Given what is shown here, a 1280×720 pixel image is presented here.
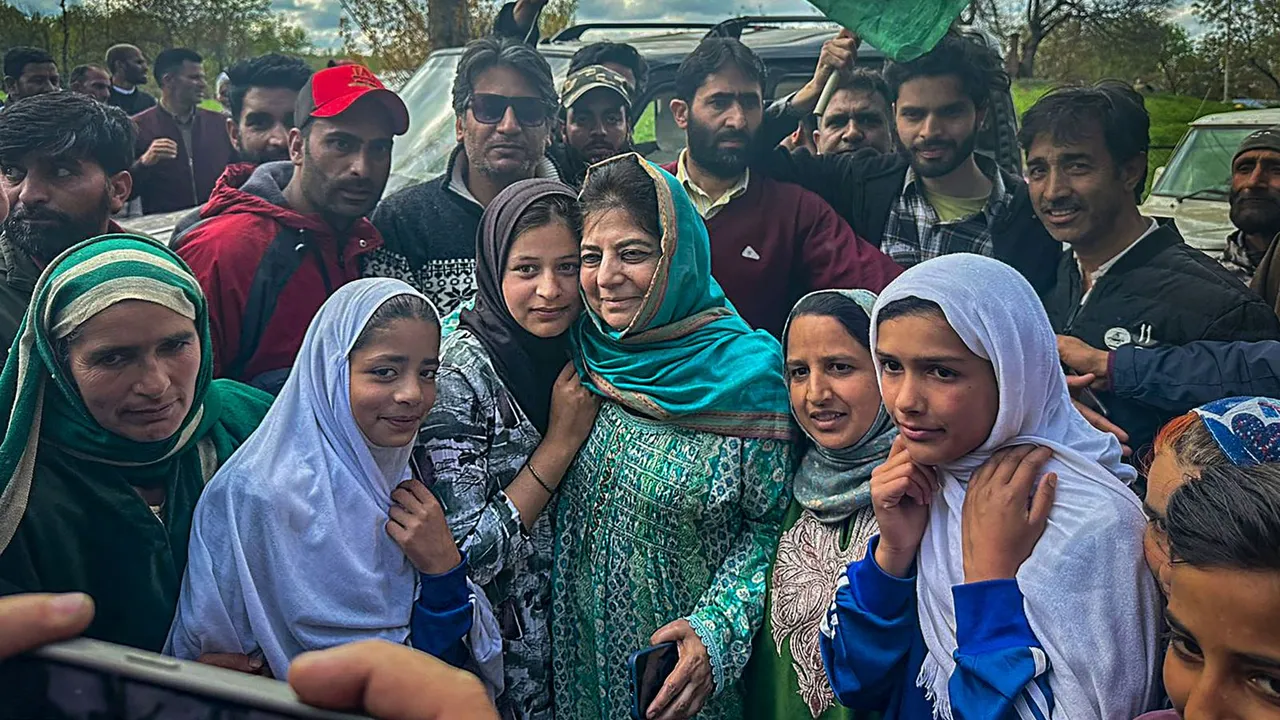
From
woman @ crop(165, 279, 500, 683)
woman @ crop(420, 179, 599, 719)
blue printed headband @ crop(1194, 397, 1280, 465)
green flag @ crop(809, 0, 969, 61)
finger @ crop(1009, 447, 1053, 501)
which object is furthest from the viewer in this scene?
green flag @ crop(809, 0, 969, 61)

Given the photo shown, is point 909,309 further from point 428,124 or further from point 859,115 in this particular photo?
point 428,124

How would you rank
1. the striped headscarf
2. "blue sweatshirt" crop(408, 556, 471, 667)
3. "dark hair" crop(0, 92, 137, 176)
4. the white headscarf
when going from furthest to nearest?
1. "dark hair" crop(0, 92, 137, 176)
2. "blue sweatshirt" crop(408, 556, 471, 667)
3. the striped headscarf
4. the white headscarf

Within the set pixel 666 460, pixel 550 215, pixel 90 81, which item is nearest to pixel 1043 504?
pixel 666 460

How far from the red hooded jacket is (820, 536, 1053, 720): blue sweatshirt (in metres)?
1.59

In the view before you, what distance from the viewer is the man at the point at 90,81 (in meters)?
5.56

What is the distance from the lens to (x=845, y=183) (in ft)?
11.4

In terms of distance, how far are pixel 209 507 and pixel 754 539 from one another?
119cm

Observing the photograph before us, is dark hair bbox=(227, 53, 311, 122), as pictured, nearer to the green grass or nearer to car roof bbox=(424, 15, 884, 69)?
car roof bbox=(424, 15, 884, 69)

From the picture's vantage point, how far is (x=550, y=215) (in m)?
2.39

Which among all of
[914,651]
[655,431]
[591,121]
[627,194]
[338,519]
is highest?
[591,121]

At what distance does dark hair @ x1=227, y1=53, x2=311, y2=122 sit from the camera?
4.27 metres

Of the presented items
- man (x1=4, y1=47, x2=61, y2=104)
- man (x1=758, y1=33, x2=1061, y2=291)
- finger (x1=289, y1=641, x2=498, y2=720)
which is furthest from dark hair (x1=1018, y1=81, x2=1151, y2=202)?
man (x1=4, y1=47, x2=61, y2=104)

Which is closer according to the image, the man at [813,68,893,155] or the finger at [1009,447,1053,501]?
the finger at [1009,447,1053,501]

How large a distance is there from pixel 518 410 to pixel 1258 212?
2424mm
